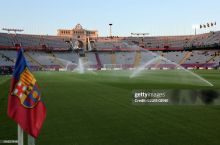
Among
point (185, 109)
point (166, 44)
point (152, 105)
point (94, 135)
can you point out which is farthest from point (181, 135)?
point (166, 44)

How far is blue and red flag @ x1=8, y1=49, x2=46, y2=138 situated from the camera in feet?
18.1

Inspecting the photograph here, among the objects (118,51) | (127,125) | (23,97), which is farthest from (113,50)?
(23,97)

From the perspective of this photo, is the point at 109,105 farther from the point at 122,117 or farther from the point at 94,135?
the point at 94,135

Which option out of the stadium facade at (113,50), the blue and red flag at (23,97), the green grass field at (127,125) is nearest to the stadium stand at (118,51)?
the stadium facade at (113,50)

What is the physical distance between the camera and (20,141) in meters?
5.55

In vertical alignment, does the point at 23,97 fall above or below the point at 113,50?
below

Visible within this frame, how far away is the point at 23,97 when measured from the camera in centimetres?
554

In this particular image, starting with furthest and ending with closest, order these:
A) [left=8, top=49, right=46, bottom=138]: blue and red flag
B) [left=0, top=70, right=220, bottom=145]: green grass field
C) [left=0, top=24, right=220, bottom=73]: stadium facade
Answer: [left=0, top=24, right=220, bottom=73]: stadium facade < [left=0, top=70, right=220, bottom=145]: green grass field < [left=8, top=49, right=46, bottom=138]: blue and red flag

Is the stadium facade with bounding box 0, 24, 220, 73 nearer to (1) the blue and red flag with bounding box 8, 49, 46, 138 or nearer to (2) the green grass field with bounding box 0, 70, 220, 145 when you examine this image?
(2) the green grass field with bounding box 0, 70, 220, 145

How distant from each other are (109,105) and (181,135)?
24.1ft

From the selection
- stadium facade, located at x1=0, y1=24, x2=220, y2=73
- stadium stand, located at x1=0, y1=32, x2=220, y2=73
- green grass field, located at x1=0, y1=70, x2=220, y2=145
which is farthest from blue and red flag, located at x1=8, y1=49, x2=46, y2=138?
stadium stand, located at x1=0, y1=32, x2=220, y2=73

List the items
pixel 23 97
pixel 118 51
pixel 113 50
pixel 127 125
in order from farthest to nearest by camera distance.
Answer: pixel 118 51 → pixel 113 50 → pixel 127 125 → pixel 23 97

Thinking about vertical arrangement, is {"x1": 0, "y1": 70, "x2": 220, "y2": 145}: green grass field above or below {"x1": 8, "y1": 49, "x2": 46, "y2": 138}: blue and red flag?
below

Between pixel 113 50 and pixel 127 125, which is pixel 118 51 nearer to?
pixel 113 50
